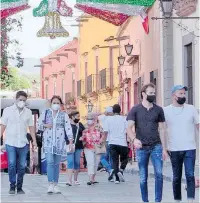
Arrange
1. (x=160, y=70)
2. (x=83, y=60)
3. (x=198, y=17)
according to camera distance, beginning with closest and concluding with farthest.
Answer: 1. (x=198, y=17)
2. (x=160, y=70)
3. (x=83, y=60)

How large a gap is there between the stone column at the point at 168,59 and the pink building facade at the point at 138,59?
887mm

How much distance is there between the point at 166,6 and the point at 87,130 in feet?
23.5

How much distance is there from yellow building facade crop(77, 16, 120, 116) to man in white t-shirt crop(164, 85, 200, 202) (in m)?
30.4

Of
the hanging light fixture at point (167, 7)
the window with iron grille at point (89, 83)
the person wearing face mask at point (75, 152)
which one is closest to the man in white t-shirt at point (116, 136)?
the person wearing face mask at point (75, 152)

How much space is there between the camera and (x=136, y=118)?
12336mm

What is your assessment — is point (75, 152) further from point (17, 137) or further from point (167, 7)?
point (167, 7)

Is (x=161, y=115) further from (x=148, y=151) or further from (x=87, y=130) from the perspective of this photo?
(x=87, y=130)

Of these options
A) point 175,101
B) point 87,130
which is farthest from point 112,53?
point 175,101

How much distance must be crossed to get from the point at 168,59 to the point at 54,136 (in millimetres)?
12358

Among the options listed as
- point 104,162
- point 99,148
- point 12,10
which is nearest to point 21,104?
point 99,148

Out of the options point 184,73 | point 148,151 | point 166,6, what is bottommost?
point 148,151

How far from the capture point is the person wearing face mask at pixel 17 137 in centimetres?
1478

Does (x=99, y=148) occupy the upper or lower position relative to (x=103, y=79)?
lower

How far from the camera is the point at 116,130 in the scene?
1875 cm
